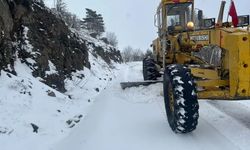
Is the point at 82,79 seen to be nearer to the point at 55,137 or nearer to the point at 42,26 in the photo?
the point at 42,26

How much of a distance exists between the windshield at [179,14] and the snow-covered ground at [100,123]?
3113 millimetres

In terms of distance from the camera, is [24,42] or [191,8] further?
[191,8]

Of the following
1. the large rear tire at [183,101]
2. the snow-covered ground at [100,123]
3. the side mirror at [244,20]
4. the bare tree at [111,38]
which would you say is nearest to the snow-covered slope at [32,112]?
the snow-covered ground at [100,123]

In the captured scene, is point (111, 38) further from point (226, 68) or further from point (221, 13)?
point (226, 68)

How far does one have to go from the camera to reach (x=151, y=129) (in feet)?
28.6

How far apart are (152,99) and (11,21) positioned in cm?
433

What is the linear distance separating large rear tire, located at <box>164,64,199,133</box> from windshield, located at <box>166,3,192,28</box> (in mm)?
6758

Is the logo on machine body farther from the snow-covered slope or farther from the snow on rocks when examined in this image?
the snow-covered slope

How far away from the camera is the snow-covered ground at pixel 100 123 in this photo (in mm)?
7605

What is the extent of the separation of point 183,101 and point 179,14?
749 centimetres

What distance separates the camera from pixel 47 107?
10.1m

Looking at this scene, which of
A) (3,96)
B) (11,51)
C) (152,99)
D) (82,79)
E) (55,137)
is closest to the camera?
(55,137)

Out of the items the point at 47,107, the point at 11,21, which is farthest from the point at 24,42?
the point at 47,107

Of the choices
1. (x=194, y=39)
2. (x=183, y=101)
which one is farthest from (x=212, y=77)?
(x=194, y=39)
